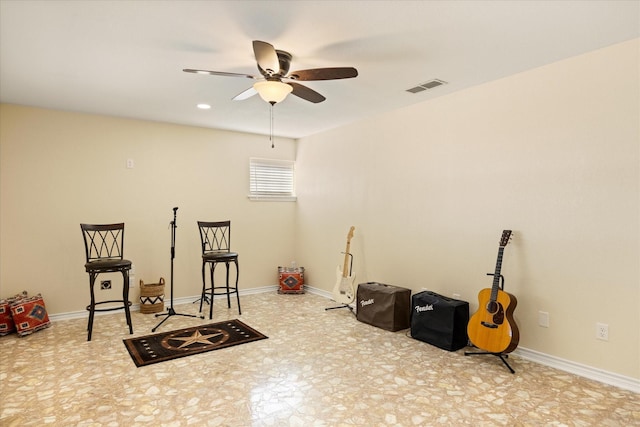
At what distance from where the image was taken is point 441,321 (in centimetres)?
332

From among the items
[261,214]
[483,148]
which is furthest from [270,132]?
[483,148]

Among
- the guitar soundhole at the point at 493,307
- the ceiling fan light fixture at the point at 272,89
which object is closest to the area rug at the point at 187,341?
the guitar soundhole at the point at 493,307

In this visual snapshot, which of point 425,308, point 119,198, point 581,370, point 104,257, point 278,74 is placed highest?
point 278,74

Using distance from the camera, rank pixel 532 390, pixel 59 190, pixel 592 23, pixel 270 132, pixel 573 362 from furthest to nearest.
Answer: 1. pixel 270 132
2. pixel 59 190
3. pixel 573 362
4. pixel 532 390
5. pixel 592 23

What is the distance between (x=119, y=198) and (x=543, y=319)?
4.63 meters

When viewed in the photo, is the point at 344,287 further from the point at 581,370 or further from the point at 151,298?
the point at 581,370

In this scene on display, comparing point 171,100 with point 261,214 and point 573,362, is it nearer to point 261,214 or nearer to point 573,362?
point 261,214

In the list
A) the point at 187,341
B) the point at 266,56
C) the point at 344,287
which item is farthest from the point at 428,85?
the point at 187,341

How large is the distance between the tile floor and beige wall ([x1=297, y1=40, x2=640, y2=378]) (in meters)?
0.54

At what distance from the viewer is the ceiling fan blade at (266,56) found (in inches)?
83.2

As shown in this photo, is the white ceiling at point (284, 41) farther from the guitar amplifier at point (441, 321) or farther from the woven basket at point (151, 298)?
the woven basket at point (151, 298)

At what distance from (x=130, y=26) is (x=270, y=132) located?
3207 millimetres

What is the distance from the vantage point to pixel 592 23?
7.37 feet

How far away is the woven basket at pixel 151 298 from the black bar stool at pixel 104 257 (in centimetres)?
23
